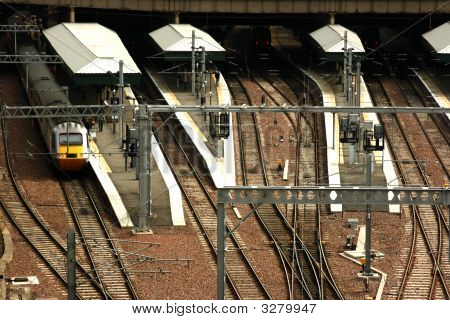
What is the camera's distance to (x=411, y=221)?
5334 centimetres

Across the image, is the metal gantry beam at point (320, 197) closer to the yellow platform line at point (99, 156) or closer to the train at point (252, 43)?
the yellow platform line at point (99, 156)

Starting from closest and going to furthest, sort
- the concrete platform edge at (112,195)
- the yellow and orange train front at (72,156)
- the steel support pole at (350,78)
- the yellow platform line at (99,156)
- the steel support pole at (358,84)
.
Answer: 1. the concrete platform edge at (112,195)
2. the yellow and orange train front at (72,156)
3. the yellow platform line at (99,156)
4. the steel support pole at (358,84)
5. the steel support pole at (350,78)

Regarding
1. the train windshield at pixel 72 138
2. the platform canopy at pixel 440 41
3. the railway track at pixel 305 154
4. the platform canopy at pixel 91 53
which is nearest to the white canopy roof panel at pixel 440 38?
the platform canopy at pixel 440 41

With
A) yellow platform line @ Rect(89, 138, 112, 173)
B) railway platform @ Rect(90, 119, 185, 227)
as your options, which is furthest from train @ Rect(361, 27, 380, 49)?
yellow platform line @ Rect(89, 138, 112, 173)

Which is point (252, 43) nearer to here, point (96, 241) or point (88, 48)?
point (88, 48)

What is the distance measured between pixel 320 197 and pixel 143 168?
1407 cm

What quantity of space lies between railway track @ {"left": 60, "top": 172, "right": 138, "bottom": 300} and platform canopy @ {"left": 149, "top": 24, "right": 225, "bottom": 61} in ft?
44.7

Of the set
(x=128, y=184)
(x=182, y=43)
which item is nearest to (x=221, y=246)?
(x=128, y=184)

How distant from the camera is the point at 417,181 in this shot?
5881 centimetres

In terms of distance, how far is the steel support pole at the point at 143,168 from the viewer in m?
52.2

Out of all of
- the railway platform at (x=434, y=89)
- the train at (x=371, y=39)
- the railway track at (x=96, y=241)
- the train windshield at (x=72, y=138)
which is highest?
the train at (x=371, y=39)

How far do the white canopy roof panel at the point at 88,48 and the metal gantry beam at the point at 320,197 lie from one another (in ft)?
81.0

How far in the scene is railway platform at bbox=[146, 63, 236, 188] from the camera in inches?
2319

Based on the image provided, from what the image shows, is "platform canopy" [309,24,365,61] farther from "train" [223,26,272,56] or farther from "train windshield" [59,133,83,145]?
"train windshield" [59,133,83,145]
